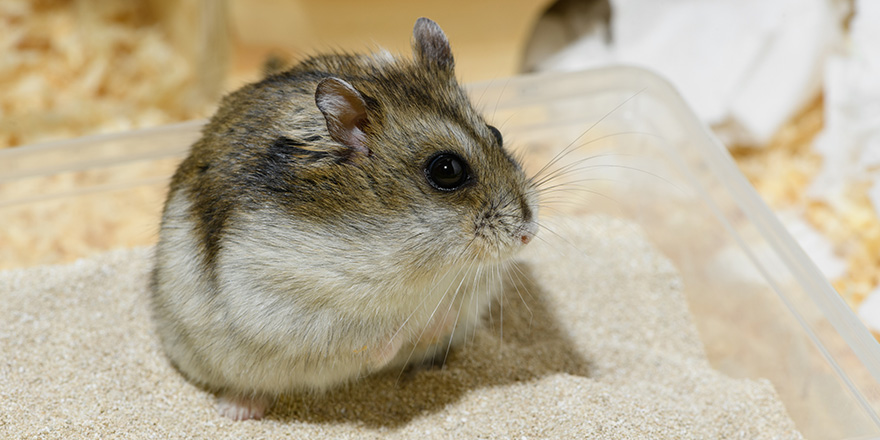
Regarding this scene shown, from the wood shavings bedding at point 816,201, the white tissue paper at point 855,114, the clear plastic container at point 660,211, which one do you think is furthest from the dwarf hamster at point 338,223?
the white tissue paper at point 855,114

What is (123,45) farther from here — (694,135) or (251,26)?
(694,135)

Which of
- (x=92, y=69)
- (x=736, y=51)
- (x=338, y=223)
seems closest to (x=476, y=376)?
(x=338, y=223)

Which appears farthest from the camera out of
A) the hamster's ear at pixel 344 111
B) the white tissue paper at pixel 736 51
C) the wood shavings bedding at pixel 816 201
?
the white tissue paper at pixel 736 51

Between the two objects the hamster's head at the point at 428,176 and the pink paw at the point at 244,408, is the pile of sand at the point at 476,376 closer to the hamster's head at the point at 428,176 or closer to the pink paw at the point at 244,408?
the pink paw at the point at 244,408

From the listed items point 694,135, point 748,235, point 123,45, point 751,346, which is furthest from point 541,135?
point 123,45

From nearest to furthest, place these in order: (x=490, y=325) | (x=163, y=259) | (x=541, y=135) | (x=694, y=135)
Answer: (x=163, y=259), (x=490, y=325), (x=694, y=135), (x=541, y=135)

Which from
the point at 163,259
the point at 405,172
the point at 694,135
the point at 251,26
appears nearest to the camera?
the point at 405,172

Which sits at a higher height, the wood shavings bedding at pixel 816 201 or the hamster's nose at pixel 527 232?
the wood shavings bedding at pixel 816 201
